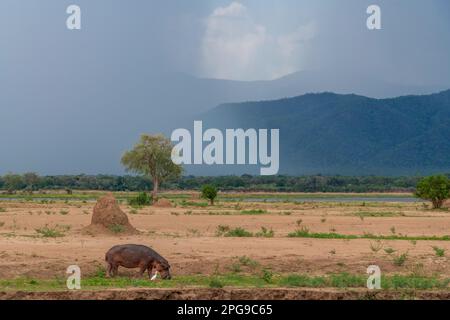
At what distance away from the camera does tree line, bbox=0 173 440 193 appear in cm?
13712

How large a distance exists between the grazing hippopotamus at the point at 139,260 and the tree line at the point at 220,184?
113828mm

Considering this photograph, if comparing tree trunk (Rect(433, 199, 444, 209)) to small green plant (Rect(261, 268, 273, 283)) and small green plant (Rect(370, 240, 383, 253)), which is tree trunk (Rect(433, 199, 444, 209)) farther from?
small green plant (Rect(261, 268, 273, 283))

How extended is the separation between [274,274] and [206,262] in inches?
83.0

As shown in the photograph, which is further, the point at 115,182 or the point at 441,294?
the point at 115,182

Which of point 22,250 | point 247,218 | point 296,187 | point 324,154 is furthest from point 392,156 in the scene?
point 22,250

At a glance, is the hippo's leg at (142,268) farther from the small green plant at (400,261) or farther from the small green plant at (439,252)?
the small green plant at (439,252)

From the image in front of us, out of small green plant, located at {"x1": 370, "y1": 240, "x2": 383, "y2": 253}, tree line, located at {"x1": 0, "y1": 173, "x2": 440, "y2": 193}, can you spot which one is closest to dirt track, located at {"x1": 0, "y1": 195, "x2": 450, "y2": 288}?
small green plant, located at {"x1": 370, "y1": 240, "x2": 383, "y2": 253}

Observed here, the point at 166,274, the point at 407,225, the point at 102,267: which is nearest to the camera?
the point at 166,274

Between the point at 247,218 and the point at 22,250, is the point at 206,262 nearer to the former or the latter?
the point at 22,250

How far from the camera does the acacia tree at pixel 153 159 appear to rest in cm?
8838

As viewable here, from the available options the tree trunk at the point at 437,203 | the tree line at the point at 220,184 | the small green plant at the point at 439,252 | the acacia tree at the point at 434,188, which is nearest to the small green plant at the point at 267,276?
the small green plant at the point at 439,252

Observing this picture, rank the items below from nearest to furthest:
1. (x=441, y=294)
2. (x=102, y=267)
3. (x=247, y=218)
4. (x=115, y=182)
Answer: (x=441, y=294) < (x=102, y=267) < (x=247, y=218) < (x=115, y=182)

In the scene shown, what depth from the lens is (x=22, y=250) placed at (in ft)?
78.0

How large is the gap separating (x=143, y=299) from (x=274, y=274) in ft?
17.3
